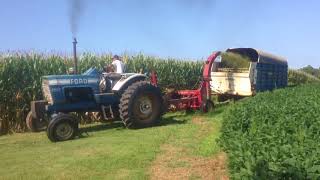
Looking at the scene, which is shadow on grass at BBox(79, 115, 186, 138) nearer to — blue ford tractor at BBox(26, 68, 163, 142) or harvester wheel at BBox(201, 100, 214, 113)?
blue ford tractor at BBox(26, 68, 163, 142)

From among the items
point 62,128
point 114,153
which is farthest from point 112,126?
point 114,153

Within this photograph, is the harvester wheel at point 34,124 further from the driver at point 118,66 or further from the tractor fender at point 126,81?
the driver at point 118,66

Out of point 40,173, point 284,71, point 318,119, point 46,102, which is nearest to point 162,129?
point 46,102

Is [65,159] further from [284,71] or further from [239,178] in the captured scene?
[284,71]

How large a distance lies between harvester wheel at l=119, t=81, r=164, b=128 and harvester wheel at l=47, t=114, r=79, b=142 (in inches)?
61.8

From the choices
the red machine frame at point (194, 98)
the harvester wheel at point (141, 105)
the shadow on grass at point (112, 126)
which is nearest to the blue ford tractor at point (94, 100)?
the harvester wheel at point (141, 105)

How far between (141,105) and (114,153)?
13.5ft

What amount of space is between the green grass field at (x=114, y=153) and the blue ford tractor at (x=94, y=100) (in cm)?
42

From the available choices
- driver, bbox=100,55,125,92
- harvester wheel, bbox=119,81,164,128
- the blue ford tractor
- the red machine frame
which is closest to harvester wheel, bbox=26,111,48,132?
the blue ford tractor

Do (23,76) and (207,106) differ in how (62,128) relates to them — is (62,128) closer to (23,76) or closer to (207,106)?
(23,76)

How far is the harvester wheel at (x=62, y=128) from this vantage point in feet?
39.8

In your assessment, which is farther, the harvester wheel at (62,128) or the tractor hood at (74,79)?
the tractor hood at (74,79)

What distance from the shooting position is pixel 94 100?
13.7m

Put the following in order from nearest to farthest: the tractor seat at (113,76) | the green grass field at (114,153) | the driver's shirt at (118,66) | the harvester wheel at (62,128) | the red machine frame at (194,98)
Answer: the green grass field at (114,153)
the harvester wheel at (62,128)
the tractor seat at (113,76)
the driver's shirt at (118,66)
the red machine frame at (194,98)
